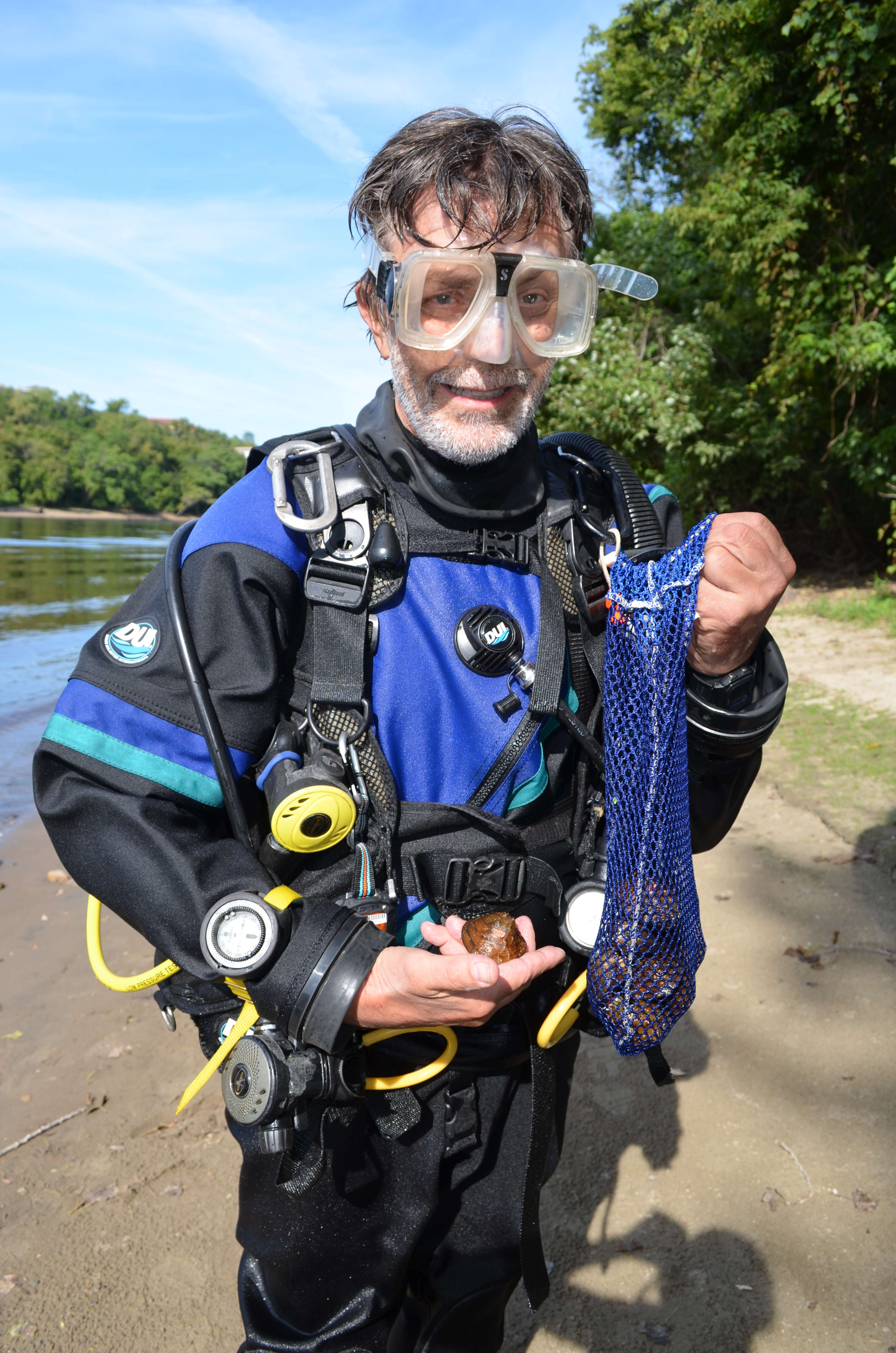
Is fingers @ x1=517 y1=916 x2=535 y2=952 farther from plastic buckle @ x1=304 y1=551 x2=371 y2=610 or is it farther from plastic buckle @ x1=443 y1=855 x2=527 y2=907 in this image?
plastic buckle @ x1=304 y1=551 x2=371 y2=610

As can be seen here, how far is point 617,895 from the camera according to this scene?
5.08 ft

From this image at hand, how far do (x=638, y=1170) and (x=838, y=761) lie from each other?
382 cm

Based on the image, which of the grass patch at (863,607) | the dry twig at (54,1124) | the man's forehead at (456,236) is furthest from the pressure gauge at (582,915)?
the grass patch at (863,607)

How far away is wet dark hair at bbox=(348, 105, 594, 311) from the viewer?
1613 mm

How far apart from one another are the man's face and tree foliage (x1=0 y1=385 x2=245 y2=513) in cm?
6422

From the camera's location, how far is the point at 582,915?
1672mm

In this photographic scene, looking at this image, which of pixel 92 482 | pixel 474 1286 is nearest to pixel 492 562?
pixel 474 1286

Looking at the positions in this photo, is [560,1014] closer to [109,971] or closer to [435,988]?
[435,988]

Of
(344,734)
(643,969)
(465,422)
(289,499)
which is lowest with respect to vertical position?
(643,969)

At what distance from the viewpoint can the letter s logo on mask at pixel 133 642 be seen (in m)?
1.45

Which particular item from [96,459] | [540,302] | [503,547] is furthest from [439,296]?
[96,459]

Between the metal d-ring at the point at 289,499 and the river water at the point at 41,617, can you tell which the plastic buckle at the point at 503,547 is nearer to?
the metal d-ring at the point at 289,499

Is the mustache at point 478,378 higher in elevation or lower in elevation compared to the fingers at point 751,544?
higher

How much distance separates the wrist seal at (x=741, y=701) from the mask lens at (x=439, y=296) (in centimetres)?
77
